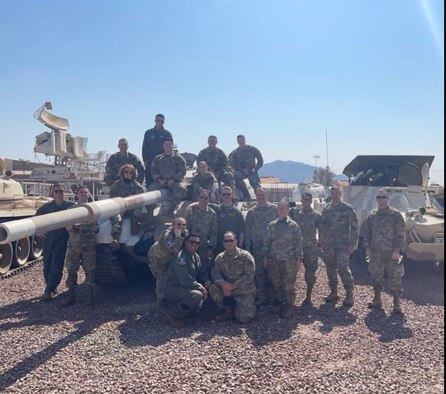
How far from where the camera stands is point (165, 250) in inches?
236

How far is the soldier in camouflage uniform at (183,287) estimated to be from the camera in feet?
18.6

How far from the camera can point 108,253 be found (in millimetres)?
6941

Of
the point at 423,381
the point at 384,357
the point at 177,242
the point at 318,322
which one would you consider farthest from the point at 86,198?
the point at 423,381

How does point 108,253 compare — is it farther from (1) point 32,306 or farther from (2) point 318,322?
(2) point 318,322

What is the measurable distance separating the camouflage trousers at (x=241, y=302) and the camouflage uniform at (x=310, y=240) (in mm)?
1200

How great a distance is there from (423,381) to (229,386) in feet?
5.49

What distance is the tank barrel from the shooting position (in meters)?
3.93

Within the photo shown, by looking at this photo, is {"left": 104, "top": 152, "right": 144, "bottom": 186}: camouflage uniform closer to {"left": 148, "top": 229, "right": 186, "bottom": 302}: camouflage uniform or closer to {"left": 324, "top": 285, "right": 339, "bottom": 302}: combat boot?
{"left": 148, "top": 229, "right": 186, "bottom": 302}: camouflage uniform

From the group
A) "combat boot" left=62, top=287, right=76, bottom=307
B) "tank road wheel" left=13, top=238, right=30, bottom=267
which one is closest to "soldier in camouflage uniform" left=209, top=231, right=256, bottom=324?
"combat boot" left=62, top=287, right=76, bottom=307

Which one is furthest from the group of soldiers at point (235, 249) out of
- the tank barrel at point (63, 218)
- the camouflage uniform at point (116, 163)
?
the tank barrel at point (63, 218)

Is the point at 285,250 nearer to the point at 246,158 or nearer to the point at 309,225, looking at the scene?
the point at 309,225

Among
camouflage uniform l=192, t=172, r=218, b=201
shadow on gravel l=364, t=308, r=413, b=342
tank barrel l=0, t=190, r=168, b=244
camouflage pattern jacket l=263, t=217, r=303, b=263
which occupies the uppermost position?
camouflage uniform l=192, t=172, r=218, b=201

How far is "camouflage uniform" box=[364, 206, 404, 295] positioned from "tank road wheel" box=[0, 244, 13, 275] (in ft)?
24.2

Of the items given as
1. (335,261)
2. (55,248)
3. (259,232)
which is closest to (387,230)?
(335,261)
